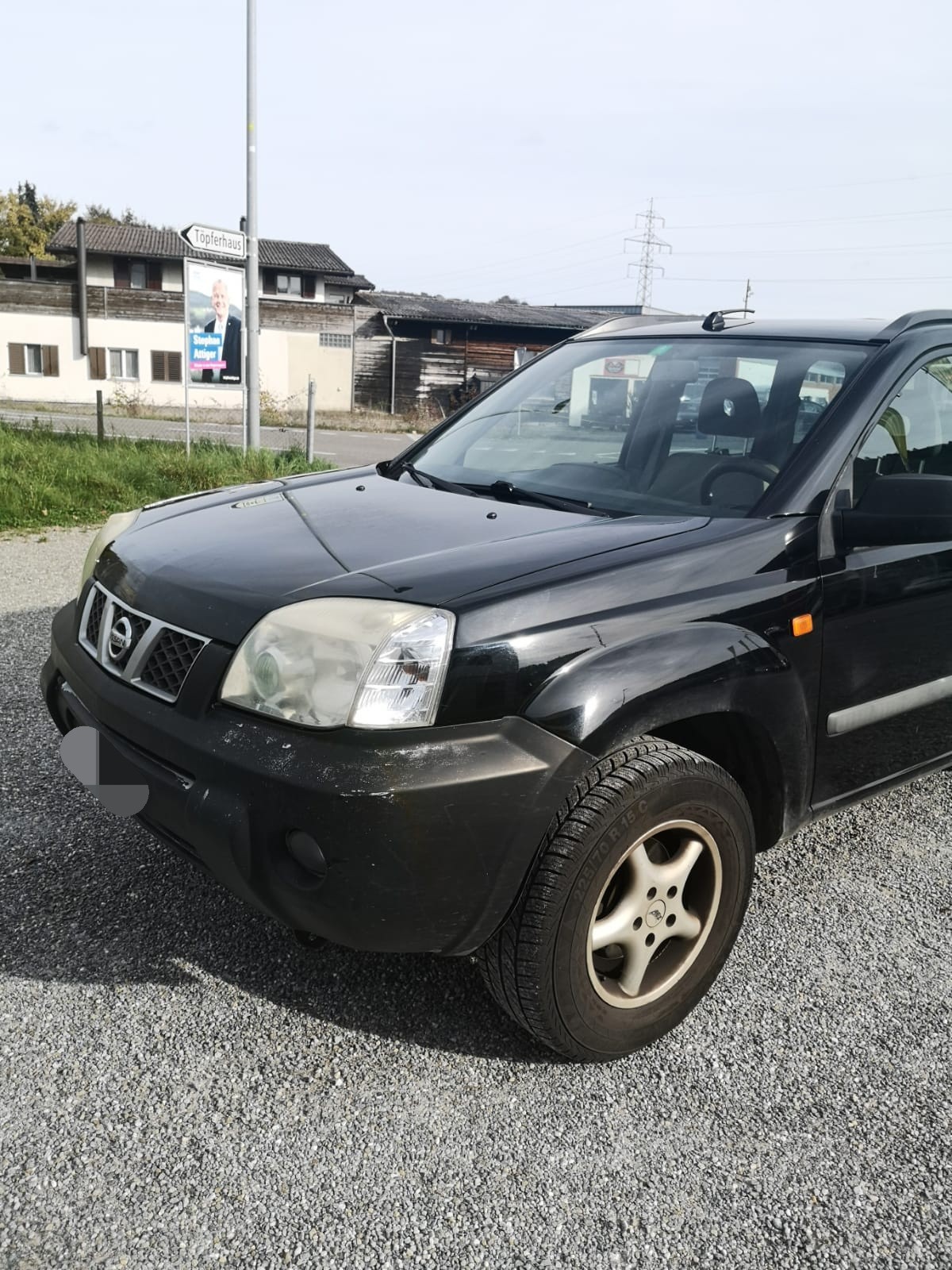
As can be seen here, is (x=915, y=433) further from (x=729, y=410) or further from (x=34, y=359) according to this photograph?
(x=34, y=359)

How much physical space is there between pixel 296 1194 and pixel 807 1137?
1034 mm

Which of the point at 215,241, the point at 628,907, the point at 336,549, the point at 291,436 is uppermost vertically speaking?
the point at 215,241

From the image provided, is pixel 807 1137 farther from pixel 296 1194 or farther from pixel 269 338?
pixel 269 338

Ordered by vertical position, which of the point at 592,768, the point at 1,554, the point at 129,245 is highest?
the point at 129,245

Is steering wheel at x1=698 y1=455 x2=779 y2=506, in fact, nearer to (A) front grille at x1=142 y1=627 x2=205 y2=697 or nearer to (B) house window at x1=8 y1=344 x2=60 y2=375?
(A) front grille at x1=142 y1=627 x2=205 y2=697

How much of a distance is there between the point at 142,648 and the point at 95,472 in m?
8.20

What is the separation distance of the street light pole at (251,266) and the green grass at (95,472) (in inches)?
51.4

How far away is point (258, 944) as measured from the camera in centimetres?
273

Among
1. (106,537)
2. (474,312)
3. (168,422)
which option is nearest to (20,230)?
(474,312)

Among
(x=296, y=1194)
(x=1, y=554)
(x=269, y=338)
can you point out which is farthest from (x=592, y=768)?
(x=269, y=338)

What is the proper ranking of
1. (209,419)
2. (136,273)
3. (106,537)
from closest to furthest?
(106,537), (209,419), (136,273)

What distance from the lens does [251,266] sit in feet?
42.4

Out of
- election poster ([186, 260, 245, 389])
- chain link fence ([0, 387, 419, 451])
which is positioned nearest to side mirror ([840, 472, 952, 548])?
election poster ([186, 260, 245, 389])

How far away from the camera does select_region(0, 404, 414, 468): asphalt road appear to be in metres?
19.7
